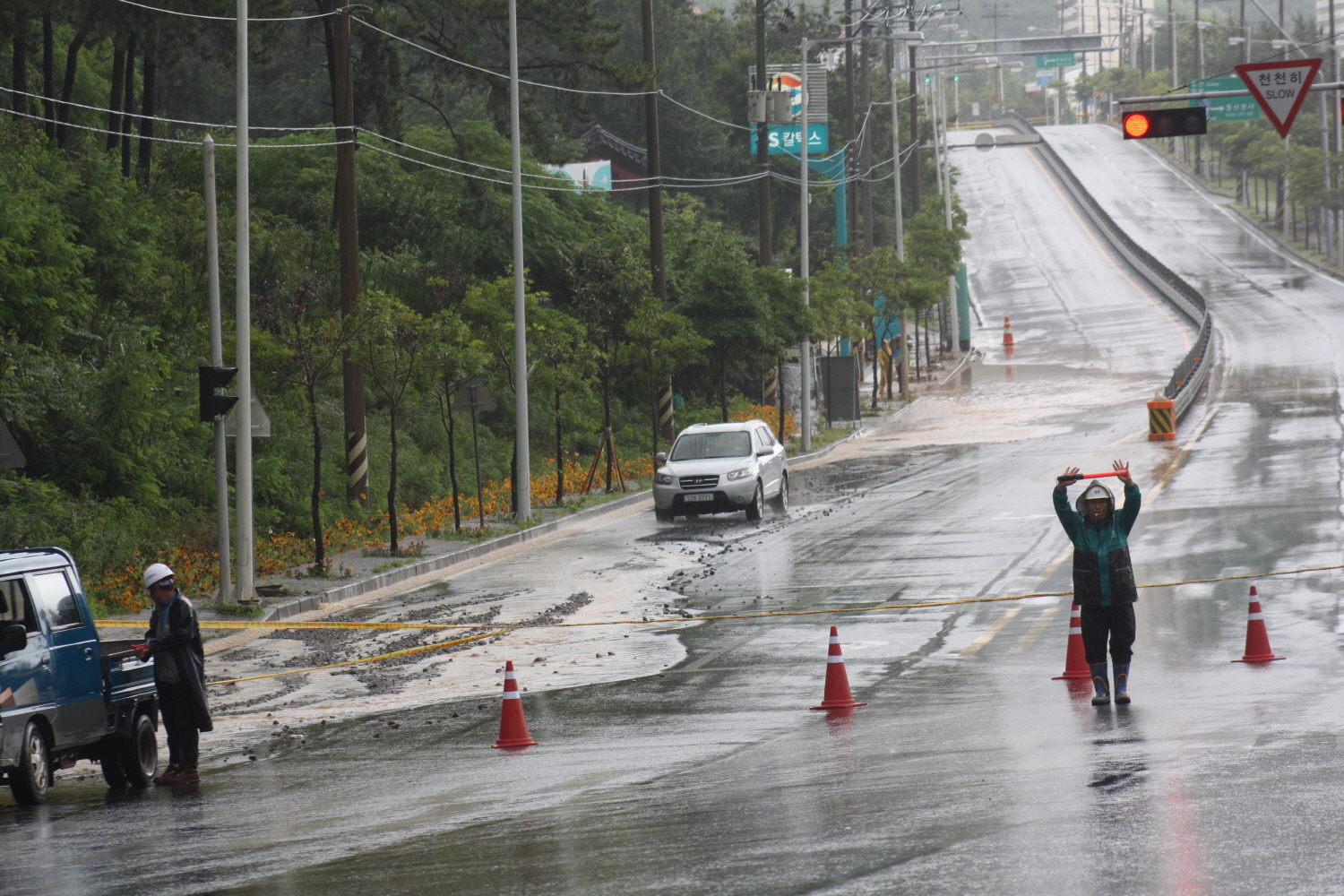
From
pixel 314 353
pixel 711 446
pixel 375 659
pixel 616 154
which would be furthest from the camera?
pixel 616 154

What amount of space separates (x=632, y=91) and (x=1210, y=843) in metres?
34.5

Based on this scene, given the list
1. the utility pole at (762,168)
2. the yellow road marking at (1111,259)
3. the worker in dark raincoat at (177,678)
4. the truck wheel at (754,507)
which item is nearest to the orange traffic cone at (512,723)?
the worker in dark raincoat at (177,678)

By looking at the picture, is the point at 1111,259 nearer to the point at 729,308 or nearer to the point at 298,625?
the point at 729,308

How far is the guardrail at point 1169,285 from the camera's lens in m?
48.8

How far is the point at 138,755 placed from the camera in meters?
11.7

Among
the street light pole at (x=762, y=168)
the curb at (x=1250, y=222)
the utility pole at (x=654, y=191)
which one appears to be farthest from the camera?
the curb at (x=1250, y=222)

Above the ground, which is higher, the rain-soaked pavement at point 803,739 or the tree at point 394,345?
the tree at point 394,345

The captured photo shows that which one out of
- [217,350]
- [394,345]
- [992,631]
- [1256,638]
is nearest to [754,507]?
[394,345]

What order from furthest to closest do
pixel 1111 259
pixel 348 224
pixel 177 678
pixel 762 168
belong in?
1. pixel 1111 259
2. pixel 762 168
3. pixel 348 224
4. pixel 177 678

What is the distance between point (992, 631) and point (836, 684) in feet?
15.3

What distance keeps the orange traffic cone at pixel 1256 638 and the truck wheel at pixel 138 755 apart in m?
9.46

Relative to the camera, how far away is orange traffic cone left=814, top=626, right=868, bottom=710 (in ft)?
42.9

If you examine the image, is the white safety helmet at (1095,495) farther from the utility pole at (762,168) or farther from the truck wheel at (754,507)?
the utility pole at (762,168)

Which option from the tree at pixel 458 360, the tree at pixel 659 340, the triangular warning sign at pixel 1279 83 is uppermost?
the triangular warning sign at pixel 1279 83
